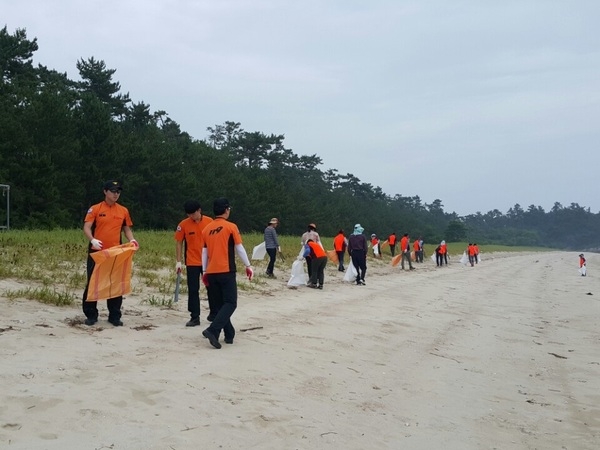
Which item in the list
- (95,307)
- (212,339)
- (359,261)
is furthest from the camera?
(359,261)

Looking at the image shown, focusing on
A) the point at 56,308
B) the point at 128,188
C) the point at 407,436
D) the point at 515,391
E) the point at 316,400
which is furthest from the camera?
the point at 128,188

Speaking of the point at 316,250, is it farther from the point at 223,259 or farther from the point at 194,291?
the point at 223,259

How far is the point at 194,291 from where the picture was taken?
7.53 metres

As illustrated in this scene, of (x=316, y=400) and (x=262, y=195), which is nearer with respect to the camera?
(x=316, y=400)

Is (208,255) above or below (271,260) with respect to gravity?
above

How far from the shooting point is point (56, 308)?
7.57 metres

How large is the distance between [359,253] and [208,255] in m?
9.51

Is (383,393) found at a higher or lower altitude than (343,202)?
lower

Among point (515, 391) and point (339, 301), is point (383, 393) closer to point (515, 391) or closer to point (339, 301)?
Answer: point (515, 391)

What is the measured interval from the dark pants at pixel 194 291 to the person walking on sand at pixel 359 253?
27.6ft

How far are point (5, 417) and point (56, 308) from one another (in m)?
3.99

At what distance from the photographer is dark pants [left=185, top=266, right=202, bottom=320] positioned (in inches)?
293

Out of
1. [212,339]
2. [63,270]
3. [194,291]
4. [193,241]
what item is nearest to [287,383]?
[212,339]

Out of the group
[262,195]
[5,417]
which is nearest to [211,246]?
[5,417]
